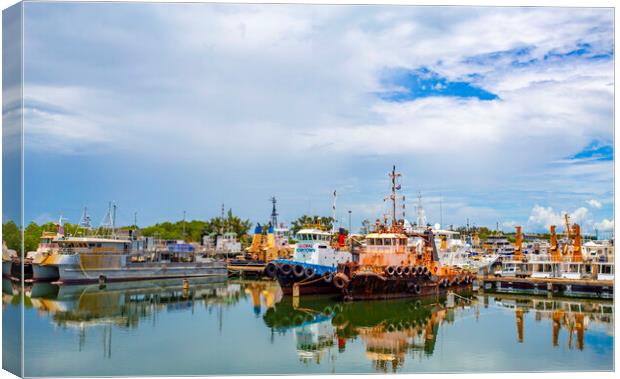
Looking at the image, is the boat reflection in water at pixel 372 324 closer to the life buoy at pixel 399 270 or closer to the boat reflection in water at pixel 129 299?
the life buoy at pixel 399 270

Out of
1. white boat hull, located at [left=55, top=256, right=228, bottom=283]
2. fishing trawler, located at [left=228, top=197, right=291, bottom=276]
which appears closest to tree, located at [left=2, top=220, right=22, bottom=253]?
white boat hull, located at [left=55, top=256, right=228, bottom=283]

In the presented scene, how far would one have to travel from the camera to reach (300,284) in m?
26.5

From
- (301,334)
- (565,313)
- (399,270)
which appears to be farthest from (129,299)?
(565,313)

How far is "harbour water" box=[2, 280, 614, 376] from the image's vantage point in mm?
12805

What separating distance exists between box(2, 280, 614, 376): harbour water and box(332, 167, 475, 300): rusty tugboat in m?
0.68

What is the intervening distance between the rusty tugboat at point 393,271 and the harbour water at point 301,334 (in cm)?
68

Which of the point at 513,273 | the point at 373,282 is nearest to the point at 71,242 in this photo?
the point at 373,282

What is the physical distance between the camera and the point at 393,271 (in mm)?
25641

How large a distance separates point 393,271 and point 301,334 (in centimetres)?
842

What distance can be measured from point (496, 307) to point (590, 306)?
3.54 m

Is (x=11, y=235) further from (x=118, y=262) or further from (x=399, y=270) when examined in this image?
(x=118, y=262)

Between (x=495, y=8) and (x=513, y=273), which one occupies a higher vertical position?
(x=495, y=8)

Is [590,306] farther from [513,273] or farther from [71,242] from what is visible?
Result: [71,242]

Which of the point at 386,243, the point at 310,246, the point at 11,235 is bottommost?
the point at 310,246
